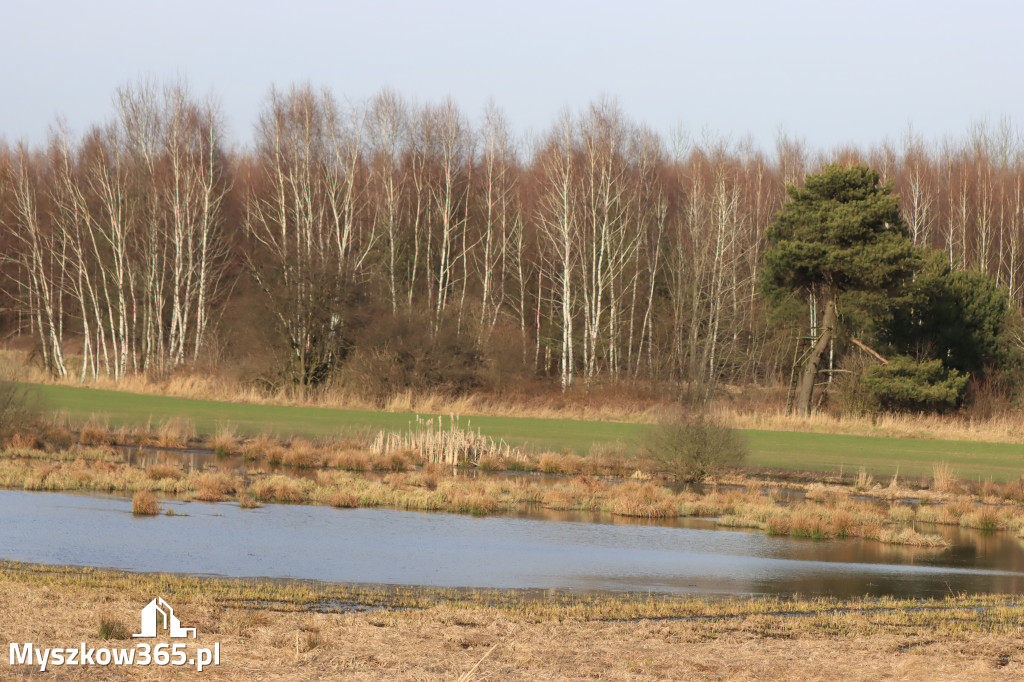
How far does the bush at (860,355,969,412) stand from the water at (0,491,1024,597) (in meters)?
23.8

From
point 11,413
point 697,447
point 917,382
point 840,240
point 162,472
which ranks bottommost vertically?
point 162,472

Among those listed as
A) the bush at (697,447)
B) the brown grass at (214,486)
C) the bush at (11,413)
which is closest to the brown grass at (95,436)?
the bush at (11,413)

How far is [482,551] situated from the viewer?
16.9m

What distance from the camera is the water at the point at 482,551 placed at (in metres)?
14.5

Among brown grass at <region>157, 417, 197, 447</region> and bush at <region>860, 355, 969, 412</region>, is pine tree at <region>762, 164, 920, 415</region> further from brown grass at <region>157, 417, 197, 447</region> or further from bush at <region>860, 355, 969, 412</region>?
brown grass at <region>157, 417, 197, 447</region>

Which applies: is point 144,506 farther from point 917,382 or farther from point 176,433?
point 917,382

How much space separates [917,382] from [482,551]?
106 feet

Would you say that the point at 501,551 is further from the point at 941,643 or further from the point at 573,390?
the point at 573,390

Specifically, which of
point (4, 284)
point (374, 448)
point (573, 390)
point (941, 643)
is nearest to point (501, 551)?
point (941, 643)

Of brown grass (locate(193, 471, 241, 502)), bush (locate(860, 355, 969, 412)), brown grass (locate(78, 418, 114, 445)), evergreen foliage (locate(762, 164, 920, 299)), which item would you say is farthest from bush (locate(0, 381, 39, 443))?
bush (locate(860, 355, 969, 412))

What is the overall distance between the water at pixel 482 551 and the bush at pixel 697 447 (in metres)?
6.04

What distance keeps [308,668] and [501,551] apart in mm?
8128

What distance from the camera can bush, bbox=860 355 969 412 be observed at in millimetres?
44281

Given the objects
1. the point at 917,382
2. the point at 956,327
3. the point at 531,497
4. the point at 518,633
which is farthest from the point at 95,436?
the point at 956,327
